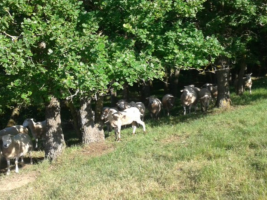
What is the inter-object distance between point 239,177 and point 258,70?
2950cm

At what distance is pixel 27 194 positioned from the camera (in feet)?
29.5

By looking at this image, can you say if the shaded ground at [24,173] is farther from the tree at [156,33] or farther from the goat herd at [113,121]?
the tree at [156,33]

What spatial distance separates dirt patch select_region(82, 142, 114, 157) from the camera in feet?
38.9

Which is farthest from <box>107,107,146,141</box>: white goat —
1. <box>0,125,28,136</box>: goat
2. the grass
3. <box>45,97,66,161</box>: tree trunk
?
<box>0,125,28,136</box>: goat

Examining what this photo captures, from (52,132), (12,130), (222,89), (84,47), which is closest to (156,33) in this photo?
(84,47)

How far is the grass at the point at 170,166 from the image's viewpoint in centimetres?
693

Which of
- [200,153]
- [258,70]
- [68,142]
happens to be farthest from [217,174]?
[258,70]

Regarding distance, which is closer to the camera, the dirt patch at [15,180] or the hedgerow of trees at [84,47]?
the hedgerow of trees at [84,47]

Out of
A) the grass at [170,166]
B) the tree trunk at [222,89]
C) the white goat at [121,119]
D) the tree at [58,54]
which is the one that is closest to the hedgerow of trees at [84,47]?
the tree at [58,54]

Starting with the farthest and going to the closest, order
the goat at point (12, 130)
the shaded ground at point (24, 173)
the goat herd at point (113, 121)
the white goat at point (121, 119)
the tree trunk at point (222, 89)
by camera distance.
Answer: the tree trunk at point (222, 89) < the goat at point (12, 130) < the white goat at point (121, 119) < the goat herd at point (113, 121) < the shaded ground at point (24, 173)

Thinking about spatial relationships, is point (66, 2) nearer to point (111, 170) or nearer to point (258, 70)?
point (111, 170)

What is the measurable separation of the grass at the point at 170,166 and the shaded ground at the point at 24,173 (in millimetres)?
51

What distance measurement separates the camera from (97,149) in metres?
12.3

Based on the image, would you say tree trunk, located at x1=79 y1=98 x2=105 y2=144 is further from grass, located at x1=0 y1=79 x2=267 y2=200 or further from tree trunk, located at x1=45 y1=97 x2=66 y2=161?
tree trunk, located at x1=45 y1=97 x2=66 y2=161
